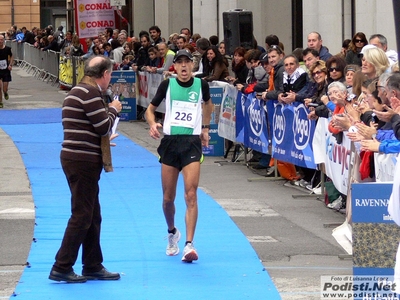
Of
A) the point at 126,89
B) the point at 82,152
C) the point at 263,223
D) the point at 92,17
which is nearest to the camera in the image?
the point at 82,152

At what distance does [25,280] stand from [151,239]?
Answer: 2.06 m

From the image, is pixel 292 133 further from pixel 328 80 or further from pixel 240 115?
pixel 240 115

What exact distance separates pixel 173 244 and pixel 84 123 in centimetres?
180

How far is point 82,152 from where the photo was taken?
8.28 metres

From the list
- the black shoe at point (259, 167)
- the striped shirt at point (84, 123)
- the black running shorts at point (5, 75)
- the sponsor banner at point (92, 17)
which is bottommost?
the black shoe at point (259, 167)

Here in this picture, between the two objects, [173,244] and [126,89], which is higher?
[126,89]

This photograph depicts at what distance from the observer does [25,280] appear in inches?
335

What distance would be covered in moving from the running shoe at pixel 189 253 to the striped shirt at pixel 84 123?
52.9 inches

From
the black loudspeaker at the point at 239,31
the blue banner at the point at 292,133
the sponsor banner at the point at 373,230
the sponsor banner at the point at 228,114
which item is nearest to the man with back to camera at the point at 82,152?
the sponsor banner at the point at 373,230

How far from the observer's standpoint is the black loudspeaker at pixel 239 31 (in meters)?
21.4

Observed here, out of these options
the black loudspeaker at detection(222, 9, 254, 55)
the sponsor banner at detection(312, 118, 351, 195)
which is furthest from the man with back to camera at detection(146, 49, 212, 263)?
the black loudspeaker at detection(222, 9, 254, 55)

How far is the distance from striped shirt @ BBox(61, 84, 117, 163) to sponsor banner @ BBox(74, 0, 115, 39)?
24569 mm

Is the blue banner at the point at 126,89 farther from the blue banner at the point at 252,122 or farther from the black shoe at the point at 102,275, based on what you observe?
the black shoe at the point at 102,275

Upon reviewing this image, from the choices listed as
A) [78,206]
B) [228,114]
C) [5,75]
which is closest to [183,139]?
[78,206]
